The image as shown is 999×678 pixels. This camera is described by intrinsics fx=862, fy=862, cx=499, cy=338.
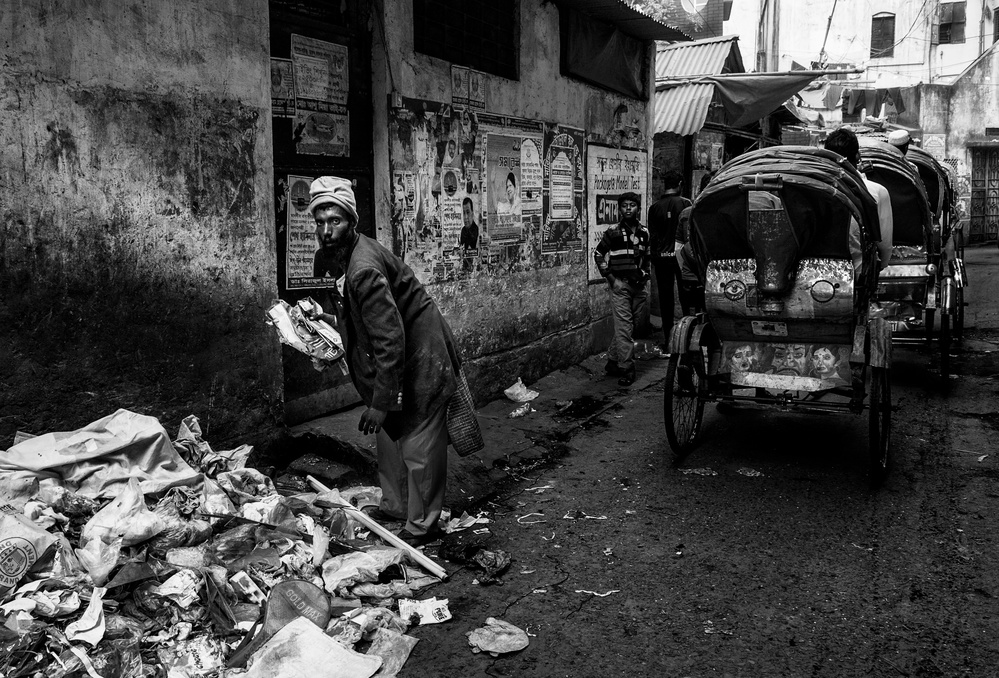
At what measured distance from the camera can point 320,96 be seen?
19.4ft

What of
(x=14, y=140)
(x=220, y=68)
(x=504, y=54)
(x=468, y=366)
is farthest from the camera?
(x=504, y=54)

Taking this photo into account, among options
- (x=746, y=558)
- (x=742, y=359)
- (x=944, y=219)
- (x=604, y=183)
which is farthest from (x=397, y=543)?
(x=944, y=219)

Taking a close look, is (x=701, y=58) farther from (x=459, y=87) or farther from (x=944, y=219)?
(x=459, y=87)

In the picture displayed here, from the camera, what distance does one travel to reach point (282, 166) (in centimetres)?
568

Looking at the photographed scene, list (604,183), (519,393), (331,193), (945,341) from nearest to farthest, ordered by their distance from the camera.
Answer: (331,193) → (945,341) → (519,393) → (604,183)

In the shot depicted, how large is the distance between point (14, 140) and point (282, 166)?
6.32 ft

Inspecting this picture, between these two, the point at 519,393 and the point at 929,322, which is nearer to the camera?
the point at 519,393

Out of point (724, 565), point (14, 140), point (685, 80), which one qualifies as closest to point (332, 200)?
point (14, 140)

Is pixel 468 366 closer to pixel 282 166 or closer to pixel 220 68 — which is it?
pixel 282 166

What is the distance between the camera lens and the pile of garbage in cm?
325

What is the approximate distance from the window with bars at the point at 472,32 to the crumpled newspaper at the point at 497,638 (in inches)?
177

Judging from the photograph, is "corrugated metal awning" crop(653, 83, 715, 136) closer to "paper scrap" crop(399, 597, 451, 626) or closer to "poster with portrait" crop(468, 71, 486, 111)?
"poster with portrait" crop(468, 71, 486, 111)

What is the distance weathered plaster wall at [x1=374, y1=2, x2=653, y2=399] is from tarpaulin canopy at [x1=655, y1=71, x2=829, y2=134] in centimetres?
201

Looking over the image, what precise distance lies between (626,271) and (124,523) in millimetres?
5598
